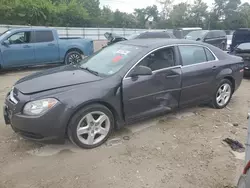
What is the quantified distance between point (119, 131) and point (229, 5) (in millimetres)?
51911

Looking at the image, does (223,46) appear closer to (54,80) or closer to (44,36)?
(44,36)

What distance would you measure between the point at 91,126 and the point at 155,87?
1225mm

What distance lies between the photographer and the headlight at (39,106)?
3215mm

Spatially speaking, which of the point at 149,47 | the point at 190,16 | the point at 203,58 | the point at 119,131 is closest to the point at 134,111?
the point at 119,131

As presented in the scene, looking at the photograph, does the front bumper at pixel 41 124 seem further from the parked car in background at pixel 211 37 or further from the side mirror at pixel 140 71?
the parked car in background at pixel 211 37

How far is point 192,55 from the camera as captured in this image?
465 centimetres

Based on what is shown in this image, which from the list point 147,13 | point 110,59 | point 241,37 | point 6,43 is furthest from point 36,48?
point 147,13

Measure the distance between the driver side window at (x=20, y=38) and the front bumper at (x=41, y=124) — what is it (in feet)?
21.1

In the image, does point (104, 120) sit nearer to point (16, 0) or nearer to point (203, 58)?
point (203, 58)

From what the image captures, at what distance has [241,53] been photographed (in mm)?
8289

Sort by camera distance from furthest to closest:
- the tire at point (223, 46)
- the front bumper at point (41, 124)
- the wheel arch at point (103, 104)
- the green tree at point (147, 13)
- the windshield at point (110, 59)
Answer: the green tree at point (147, 13)
the tire at point (223, 46)
the windshield at point (110, 59)
the wheel arch at point (103, 104)
the front bumper at point (41, 124)

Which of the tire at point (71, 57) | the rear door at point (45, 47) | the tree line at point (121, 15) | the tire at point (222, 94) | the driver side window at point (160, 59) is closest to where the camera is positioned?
the driver side window at point (160, 59)

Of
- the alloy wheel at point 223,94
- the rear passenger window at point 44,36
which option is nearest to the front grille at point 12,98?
the alloy wheel at point 223,94

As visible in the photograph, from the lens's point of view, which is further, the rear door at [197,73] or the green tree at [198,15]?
the green tree at [198,15]
